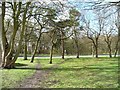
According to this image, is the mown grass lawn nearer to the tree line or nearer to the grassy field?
the grassy field

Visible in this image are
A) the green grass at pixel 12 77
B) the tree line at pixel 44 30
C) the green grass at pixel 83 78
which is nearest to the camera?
the green grass at pixel 83 78

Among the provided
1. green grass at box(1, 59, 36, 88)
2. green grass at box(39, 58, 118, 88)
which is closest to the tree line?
green grass at box(1, 59, 36, 88)

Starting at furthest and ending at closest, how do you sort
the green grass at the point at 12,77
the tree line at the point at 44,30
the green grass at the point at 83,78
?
the tree line at the point at 44,30 → the green grass at the point at 12,77 → the green grass at the point at 83,78

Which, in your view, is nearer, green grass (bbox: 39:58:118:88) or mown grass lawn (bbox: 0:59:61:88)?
green grass (bbox: 39:58:118:88)

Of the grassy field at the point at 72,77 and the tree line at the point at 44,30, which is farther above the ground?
the tree line at the point at 44,30

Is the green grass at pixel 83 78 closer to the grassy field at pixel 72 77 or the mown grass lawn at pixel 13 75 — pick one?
the grassy field at pixel 72 77

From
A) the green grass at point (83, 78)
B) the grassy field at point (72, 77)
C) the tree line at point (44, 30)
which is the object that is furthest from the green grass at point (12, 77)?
the tree line at point (44, 30)

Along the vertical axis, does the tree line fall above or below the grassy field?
above

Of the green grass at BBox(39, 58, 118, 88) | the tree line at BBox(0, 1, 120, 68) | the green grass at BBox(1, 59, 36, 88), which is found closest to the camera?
the green grass at BBox(39, 58, 118, 88)

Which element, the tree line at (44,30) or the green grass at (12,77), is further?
the tree line at (44,30)

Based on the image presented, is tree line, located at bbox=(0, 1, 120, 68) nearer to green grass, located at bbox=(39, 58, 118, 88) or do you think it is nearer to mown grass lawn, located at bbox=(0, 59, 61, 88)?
mown grass lawn, located at bbox=(0, 59, 61, 88)

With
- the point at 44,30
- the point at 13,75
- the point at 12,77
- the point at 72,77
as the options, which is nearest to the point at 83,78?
the point at 72,77

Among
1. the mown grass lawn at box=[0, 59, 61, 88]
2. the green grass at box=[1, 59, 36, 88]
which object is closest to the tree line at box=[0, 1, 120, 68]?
the mown grass lawn at box=[0, 59, 61, 88]

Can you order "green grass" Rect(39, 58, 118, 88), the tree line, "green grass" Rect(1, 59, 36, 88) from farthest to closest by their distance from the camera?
the tree line
"green grass" Rect(1, 59, 36, 88)
"green grass" Rect(39, 58, 118, 88)
